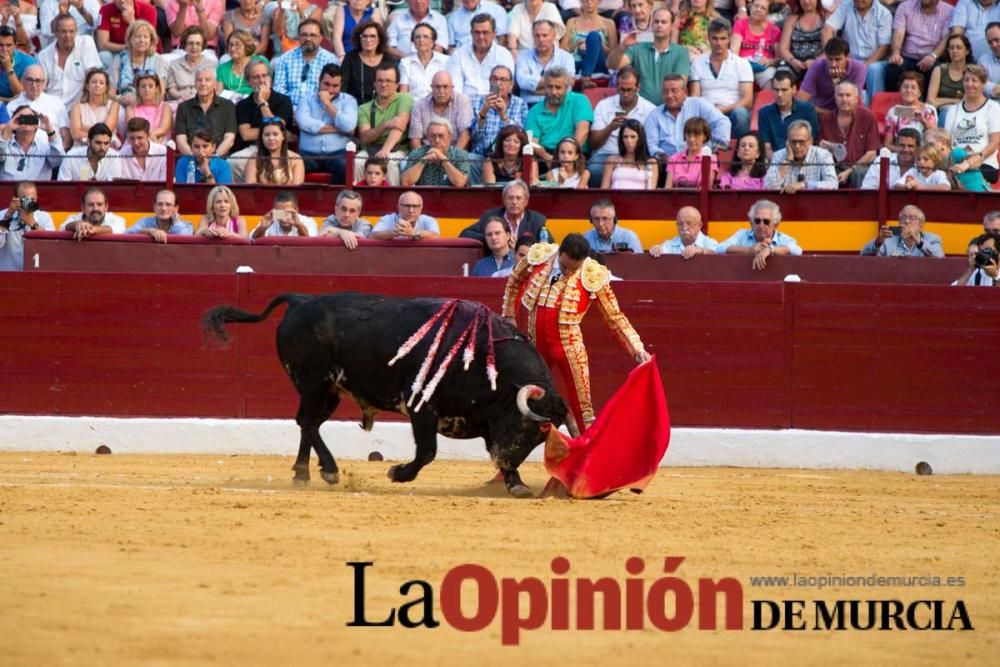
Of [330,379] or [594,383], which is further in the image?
[594,383]

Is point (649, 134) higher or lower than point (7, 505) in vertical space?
higher

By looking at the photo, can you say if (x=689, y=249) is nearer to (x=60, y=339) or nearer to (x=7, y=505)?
(x=60, y=339)

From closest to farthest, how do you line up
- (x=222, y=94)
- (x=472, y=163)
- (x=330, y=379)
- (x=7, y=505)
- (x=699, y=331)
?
(x=7, y=505)
(x=330, y=379)
(x=699, y=331)
(x=472, y=163)
(x=222, y=94)

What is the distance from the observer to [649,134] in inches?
452

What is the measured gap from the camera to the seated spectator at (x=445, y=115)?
11.5 metres

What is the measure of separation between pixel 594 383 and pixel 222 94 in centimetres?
365

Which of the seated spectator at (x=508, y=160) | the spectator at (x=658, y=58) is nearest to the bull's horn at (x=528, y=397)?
the seated spectator at (x=508, y=160)

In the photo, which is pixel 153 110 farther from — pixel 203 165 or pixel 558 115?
pixel 558 115

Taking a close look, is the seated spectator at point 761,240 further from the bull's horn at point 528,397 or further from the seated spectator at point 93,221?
the seated spectator at point 93,221

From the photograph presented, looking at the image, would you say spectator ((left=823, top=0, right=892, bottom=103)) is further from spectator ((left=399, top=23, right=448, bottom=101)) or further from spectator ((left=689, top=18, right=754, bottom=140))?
spectator ((left=399, top=23, right=448, bottom=101))

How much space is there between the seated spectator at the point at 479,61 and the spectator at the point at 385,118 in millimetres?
491

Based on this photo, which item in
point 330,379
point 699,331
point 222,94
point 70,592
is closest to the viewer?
point 70,592

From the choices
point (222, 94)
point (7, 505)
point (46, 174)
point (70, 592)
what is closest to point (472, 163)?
point (222, 94)

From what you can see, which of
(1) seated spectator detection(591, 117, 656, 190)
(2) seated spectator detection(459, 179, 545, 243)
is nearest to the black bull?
(2) seated spectator detection(459, 179, 545, 243)
